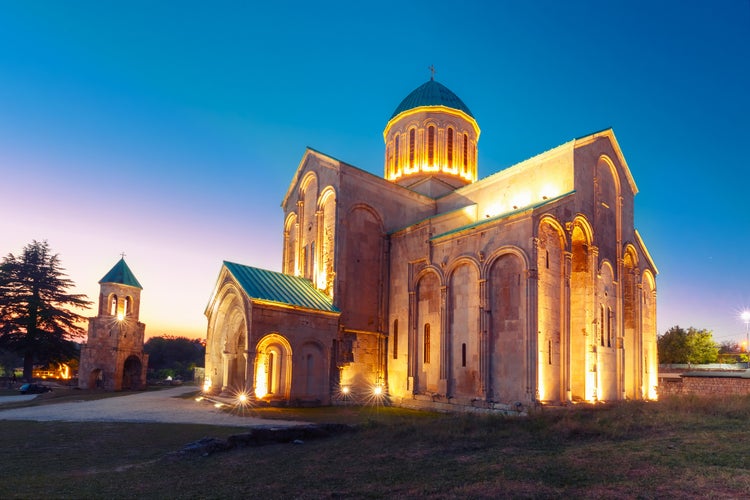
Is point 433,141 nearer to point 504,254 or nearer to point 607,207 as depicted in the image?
point 607,207

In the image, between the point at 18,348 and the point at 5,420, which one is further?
the point at 18,348

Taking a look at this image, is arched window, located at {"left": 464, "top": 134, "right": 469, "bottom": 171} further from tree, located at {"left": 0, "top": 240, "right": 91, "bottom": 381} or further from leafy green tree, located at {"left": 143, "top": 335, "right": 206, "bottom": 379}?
leafy green tree, located at {"left": 143, "top": 335, "right": 206, "bottom": 379}

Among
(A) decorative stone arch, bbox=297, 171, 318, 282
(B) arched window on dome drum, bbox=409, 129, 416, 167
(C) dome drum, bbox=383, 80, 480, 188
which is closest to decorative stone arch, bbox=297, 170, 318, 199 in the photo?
(A) decorative stone arch, bbox=297, 171, 318, 282

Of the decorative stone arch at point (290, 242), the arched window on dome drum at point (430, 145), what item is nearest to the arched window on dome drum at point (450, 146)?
the arched window on dome drum at point (430, 145)

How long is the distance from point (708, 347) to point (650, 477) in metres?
51.1

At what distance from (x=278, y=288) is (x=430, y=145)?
1396 cm

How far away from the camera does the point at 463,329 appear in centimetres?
2117

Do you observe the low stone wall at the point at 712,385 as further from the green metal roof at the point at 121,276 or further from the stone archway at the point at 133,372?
the green metal roof at the point at 121,276

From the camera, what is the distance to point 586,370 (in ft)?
66.3

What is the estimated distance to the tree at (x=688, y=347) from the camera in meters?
47.6

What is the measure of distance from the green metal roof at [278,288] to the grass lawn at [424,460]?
8083mm

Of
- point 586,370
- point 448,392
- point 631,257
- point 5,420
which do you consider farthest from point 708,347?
point 5,420

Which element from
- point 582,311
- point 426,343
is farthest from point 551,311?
point 426,343

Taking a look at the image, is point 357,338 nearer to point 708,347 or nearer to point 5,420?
point 5,420
